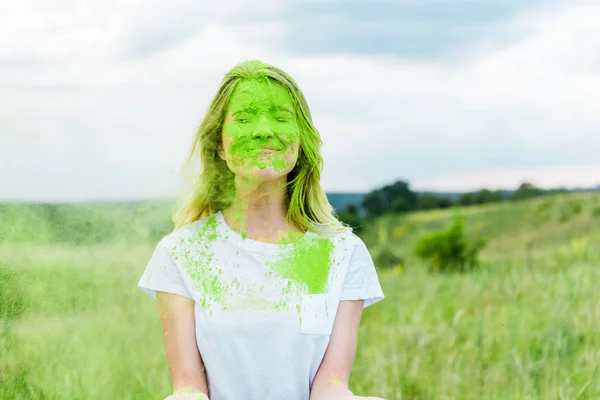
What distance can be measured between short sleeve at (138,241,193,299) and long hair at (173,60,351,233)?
0.14m

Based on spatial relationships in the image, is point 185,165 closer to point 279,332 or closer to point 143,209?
point 143,209

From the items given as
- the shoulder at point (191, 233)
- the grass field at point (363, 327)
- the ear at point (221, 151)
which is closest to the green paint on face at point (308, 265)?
the shoulder at point (191, 233)

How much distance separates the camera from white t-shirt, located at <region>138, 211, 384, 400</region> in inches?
73.4

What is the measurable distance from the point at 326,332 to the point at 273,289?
19 cm

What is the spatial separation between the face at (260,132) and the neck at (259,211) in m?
0.07

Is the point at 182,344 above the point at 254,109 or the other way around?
the other way around

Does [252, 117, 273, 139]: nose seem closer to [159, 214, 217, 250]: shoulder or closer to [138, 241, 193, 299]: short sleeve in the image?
[159, 214, 217, 250]: shoulder

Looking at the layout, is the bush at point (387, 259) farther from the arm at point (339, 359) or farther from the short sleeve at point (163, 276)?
the short sleeve at point (163, 276)

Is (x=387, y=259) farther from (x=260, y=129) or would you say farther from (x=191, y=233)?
(x=260, y=129)

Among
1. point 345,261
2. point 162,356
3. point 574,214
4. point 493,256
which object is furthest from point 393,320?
point 574,214

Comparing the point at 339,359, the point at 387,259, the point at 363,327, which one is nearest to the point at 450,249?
the point at 387,259

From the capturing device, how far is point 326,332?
6.25 ft

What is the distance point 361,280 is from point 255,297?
347 mm

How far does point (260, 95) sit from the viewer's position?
6.21 feet
